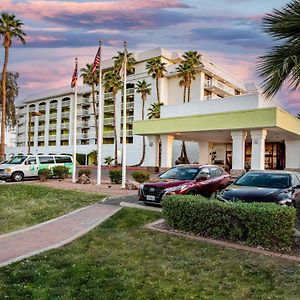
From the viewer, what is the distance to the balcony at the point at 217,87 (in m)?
51.9

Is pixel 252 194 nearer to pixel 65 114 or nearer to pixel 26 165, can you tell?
pixel 26 165

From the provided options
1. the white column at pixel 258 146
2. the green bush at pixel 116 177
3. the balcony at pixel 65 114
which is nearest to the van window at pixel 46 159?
the green bush at pixel 116 177

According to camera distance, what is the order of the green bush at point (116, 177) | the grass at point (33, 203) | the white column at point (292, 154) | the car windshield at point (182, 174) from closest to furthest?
the grass at point (33, 203), the car windshield at point (182, 174), the green bush at point (116, 177), the white column at point (292, 154)

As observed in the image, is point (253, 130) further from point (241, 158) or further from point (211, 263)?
point (211, 263)

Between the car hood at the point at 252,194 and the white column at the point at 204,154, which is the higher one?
the white column at the point at 204,154

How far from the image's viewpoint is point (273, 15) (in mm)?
9289

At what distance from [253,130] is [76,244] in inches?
789

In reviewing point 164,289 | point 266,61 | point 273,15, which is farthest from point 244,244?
point 273,15

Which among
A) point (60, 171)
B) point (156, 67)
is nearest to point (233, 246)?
point (60, 171)

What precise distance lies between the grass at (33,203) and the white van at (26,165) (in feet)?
22.4

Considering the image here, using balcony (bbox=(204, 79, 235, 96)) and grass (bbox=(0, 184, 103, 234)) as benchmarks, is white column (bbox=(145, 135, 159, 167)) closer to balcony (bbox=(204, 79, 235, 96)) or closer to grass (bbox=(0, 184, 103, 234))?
grass (bbox=(0, 184, 103, 234))

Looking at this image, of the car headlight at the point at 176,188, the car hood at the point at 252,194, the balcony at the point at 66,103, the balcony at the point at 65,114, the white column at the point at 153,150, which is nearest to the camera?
the car hood at the point at 252,194

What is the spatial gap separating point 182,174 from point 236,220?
18.2 feet

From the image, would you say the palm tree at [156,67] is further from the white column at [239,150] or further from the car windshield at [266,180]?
the car windshield at [266,180]
